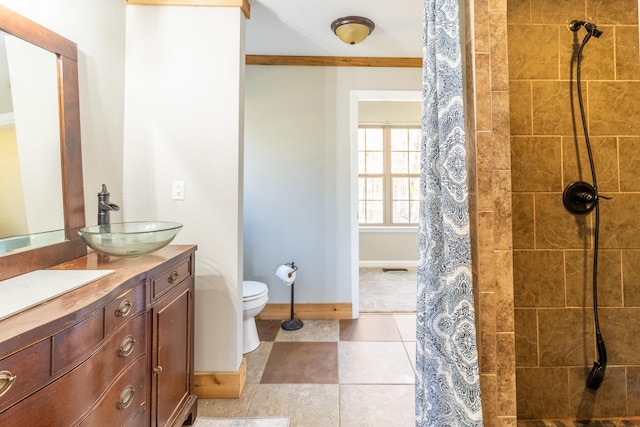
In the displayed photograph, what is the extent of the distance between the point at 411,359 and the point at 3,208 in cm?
237

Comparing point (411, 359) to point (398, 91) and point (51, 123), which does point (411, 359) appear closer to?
point (398, 91)

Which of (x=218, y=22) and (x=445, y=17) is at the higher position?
(x=218, y=22)

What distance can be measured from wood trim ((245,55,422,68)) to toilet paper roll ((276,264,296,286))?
1.83m

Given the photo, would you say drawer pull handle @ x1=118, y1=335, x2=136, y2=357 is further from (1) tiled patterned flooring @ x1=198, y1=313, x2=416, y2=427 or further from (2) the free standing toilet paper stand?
(2) the free standing toilet paper stand

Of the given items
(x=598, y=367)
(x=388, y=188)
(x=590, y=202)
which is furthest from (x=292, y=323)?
(x=388, y=188)

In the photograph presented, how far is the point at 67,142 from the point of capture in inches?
54.2

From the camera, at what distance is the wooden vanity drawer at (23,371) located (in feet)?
2.07

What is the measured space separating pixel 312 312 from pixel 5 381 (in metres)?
2.31

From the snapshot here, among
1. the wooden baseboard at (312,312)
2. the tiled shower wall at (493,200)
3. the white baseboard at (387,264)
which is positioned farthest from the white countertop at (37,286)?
the white baseboard at (387,264)

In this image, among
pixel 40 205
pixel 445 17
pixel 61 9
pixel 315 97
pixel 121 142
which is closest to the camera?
pixel 445 17

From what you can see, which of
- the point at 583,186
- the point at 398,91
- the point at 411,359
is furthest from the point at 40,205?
the point at 398,91

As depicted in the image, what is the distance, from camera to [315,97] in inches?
108

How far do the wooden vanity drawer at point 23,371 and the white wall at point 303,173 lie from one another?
208cm

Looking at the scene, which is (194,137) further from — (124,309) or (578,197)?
(578,197)
